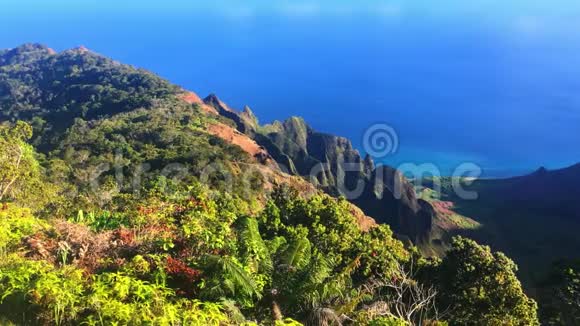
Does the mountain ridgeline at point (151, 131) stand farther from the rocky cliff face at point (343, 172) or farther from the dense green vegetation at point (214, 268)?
the dense green vegetation at point (214, 268)

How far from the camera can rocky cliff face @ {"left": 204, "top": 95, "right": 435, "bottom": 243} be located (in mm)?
54719

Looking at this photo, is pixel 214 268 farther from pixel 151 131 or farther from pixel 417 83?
pixel 417 83

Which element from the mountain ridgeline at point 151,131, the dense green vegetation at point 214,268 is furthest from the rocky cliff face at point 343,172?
the dense green vegetation at point 214,268

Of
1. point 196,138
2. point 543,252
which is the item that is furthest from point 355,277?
point 543,252

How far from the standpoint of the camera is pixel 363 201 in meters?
59.4

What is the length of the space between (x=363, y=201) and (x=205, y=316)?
54.8 meters

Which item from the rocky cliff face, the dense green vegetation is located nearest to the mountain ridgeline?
the rocky cliff face

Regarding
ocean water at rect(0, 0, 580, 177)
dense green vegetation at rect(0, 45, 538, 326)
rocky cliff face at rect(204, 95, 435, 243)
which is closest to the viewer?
dense green vegetation at rect(0, 45, 538, 326)

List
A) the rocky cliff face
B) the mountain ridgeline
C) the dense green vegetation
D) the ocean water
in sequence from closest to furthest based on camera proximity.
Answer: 1. the dense green vegetation
2. the rocky cliff face
3. the mountain ridgeline
4. the ocean water

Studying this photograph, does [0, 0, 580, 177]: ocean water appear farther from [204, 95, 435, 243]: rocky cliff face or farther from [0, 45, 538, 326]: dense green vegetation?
[0, 45, 538, 326]: dense green vegetation

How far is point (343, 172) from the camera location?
76375mm

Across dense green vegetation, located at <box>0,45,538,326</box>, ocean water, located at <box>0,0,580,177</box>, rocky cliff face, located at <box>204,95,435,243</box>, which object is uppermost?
ocean water, located at <box>0,0,580,177</box>

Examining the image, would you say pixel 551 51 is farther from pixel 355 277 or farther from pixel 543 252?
pixel 355 277

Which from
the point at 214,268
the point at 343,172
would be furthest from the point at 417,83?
the point at 214,268
